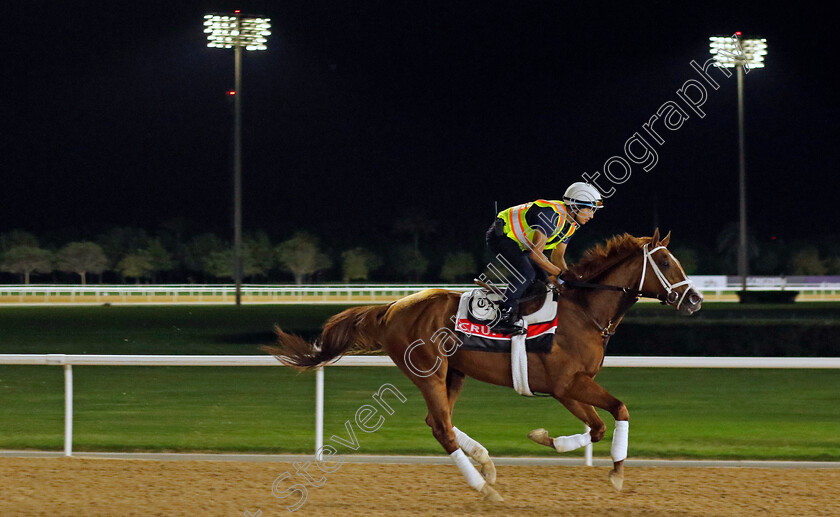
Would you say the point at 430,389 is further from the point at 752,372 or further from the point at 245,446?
the point at 752,372

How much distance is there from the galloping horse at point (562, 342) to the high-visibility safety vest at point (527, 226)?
18 centimetres

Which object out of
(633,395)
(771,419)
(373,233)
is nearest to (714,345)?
(633,395)

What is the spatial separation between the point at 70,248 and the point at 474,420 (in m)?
47.6

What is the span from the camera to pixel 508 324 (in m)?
4.75

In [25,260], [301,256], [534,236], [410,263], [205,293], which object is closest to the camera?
[534,236]

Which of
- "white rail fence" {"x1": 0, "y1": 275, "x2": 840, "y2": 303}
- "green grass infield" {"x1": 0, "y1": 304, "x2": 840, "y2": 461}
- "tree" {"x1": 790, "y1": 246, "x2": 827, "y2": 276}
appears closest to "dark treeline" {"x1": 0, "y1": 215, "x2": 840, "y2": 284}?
"tree" {"x1": 790, "y1": 246, "x2": 827, "y2": 276}

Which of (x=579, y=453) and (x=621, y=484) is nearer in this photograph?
(x=621, y=484)

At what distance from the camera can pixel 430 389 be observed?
481cm

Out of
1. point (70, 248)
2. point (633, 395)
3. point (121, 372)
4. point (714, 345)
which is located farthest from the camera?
point (70, 248)

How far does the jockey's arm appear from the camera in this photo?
4777 mm

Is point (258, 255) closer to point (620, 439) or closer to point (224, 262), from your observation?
point (224, 262)

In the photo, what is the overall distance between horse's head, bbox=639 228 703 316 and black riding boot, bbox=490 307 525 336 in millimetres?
629

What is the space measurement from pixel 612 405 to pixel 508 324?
2.02ft

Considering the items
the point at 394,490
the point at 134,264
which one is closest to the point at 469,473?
the point at 394,490
